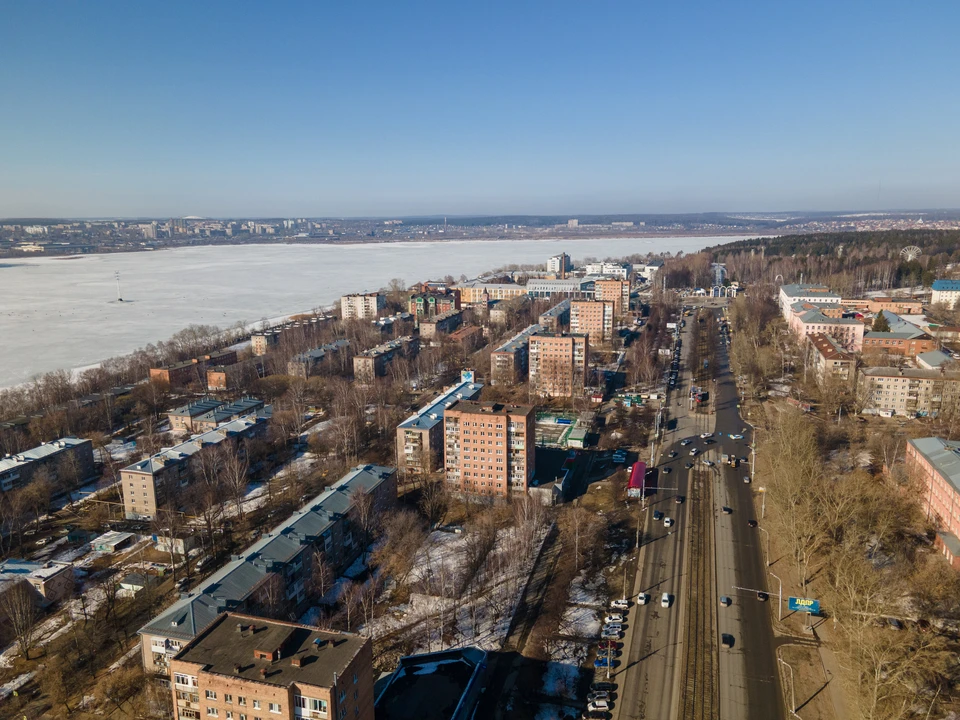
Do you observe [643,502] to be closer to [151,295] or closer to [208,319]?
[208,319]

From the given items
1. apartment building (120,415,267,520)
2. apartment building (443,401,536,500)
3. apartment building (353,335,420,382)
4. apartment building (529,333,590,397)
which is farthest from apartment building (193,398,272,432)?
apartment building (529,333,590,397)

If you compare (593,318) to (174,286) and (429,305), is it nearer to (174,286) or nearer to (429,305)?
(429,305)

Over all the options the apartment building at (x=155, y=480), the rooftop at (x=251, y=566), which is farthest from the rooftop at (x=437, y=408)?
the apartment building at (x=155, y=480)

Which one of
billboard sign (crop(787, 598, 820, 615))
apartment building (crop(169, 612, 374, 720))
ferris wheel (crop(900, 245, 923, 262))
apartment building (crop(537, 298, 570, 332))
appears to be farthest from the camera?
ferris wheel (crop(900, 245, 923, 262))

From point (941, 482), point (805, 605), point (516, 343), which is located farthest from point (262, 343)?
point (941, 482)

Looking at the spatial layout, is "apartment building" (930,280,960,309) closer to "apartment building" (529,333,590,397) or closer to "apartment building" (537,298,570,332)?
"apartment building" (537,298,570,332)
